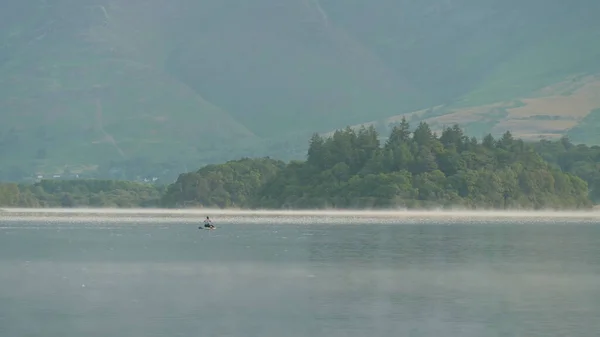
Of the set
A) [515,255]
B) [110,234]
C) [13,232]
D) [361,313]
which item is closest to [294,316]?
[361,313]

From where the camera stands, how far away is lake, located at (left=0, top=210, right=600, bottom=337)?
44031mm

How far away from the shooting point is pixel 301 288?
2215 inches

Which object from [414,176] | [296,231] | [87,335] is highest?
[414,176]

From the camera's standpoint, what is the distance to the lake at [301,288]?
44.0 meters

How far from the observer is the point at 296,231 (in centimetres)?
11744

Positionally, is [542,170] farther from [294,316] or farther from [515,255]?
[294,316]

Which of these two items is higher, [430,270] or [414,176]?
[414,176]

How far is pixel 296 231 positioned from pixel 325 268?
50.0 metres

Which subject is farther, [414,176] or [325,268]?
[414,176]

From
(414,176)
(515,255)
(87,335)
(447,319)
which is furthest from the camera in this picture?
(414,176)

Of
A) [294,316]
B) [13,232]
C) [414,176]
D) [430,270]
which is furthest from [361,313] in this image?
[414,176]

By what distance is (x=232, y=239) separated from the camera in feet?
332

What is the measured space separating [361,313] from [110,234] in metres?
67.0

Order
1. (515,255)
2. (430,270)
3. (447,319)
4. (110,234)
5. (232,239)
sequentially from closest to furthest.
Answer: (447,319) < (430,270) < (515,255) < (232,239) < (110,234)
